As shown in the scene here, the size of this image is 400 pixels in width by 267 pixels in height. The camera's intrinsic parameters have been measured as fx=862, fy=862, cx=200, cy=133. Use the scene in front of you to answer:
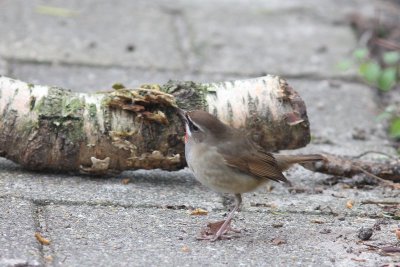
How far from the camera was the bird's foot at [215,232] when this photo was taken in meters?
4.27

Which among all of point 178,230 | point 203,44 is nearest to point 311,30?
point 203,44

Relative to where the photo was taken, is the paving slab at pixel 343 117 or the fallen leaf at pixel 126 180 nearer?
the fallen leaf at pixel 126 180

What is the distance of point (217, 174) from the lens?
441 cm

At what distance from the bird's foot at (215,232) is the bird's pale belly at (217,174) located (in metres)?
0.19

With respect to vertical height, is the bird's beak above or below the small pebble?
above

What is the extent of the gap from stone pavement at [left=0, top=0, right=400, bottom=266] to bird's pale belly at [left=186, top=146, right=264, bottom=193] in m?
0.24

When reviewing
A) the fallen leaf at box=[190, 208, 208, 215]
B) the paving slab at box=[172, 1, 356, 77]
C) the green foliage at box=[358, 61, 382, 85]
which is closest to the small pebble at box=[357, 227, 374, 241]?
the fallen leaf at box=[190, 208, 208, 215]

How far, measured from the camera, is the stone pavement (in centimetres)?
412

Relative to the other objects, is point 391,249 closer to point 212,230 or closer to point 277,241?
point 277,241

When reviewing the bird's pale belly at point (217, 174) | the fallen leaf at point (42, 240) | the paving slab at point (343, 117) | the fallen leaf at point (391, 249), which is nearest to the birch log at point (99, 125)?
the bird's pale belly at point (217, 174)

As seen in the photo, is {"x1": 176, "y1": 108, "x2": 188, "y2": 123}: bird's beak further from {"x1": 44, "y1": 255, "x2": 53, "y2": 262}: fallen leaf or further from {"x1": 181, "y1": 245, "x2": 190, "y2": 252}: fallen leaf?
{"x1": 44, "y1": 255, "x2": 53, "y2": 262}: fallen leaf

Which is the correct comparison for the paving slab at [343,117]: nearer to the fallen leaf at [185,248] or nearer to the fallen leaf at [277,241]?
the fallen leaf at [277,241]

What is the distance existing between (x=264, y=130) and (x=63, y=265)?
181cm

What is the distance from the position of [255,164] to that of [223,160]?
183 millimetres
